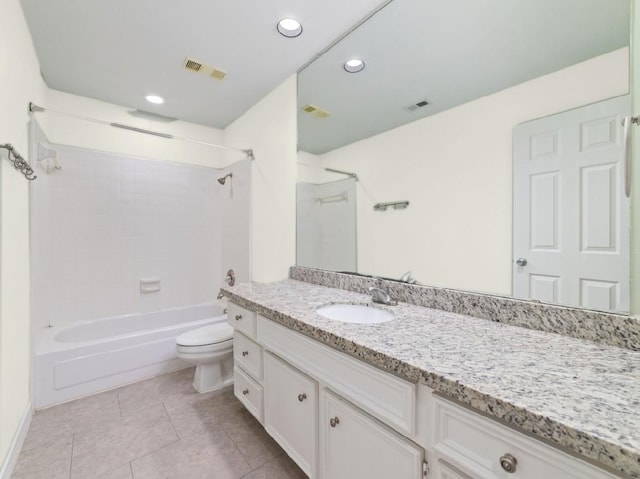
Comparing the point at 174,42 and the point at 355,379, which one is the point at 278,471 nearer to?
the point at 355,379

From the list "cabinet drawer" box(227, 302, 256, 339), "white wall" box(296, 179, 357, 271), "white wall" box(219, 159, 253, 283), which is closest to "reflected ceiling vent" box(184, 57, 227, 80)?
"white wall" box(219, 159, 253, 283)

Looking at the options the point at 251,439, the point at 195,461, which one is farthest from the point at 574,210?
the point at 195,461

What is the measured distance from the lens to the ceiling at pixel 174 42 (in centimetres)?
148

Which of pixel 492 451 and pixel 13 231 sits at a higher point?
pixel 13 231

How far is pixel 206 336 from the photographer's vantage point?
2141 millimetres

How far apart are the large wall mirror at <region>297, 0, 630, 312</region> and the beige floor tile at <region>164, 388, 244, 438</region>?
1.20 metres

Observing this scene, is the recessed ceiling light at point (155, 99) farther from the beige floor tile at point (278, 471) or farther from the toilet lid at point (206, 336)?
the beige floor tile at point (278, 471)

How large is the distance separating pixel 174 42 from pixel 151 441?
238 cm

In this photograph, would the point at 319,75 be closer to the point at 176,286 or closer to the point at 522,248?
the point at 522,248

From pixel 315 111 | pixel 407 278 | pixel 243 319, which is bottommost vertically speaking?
pixel 243 319

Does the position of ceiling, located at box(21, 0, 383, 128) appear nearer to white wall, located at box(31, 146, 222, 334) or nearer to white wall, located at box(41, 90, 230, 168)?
white wall, located at box(41, 90, 230, 168)

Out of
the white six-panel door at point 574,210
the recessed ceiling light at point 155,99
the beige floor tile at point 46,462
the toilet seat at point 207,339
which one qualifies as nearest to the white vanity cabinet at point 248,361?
the toilet seat at point 207,339

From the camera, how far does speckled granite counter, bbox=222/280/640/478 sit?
480mm

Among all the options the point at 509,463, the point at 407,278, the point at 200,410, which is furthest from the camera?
the point at 200,410
